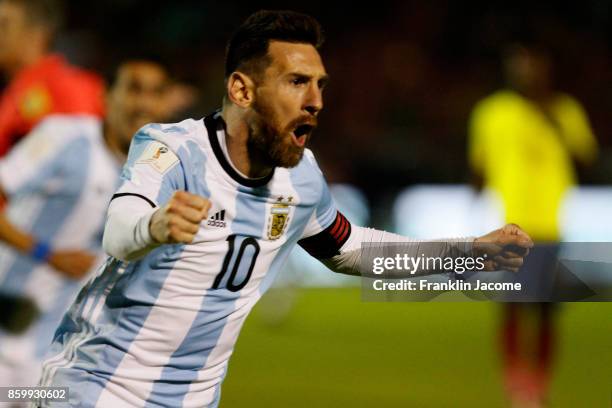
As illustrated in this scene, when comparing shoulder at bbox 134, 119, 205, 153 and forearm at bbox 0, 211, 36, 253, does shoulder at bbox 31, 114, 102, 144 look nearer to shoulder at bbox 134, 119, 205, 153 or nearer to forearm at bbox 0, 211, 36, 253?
forearm at bbox 0, 211, 36, 253

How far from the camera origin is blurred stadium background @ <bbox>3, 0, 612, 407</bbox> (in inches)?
264

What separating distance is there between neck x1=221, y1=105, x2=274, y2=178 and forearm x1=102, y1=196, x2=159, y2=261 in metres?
0.45

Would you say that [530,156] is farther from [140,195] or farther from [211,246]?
[140,195]

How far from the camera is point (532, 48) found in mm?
6648

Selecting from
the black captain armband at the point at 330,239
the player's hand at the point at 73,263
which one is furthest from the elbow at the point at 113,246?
the player's hand at the point at 73,263

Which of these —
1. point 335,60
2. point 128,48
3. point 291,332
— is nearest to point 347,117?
point 335,60

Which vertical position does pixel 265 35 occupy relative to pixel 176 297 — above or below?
above

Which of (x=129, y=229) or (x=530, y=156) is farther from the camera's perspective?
(x=530, y=156)

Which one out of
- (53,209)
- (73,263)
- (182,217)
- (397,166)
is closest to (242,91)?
(182,217)

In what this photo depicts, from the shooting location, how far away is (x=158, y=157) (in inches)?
106

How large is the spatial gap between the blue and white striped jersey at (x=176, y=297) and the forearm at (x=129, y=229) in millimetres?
185

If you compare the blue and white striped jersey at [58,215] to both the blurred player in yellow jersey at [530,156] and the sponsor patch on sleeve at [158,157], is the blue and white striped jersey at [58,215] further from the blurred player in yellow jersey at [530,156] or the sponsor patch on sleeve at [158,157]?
the blurred player in yellow jersey at [530,156]

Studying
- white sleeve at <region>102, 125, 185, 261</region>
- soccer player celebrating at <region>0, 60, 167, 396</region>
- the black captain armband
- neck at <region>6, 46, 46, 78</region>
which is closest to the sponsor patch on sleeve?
white sleeve at <region>102, 125, 185, 261</region>

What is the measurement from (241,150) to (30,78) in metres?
2.98
